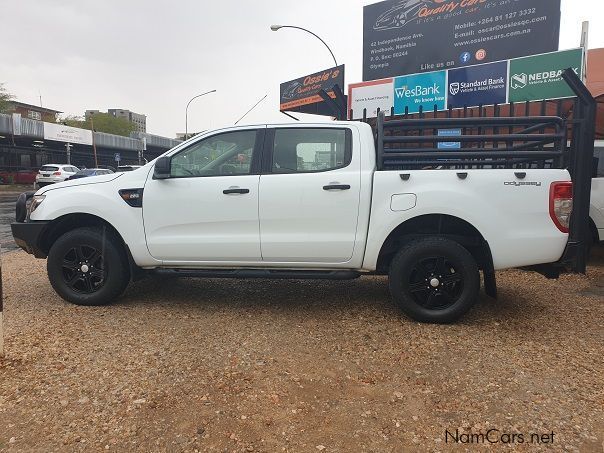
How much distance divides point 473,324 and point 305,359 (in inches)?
67.2

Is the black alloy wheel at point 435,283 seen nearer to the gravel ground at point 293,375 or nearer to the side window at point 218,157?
the gravel ground at point 293,375

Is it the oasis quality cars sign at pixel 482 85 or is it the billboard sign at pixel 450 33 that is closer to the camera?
the oasis quality cars sign at pixel 482 85

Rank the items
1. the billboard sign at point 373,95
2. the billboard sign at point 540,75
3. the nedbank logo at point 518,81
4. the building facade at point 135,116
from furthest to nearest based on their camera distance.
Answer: the building facade at point 135,116
the billboard sign at point 373,95
the nedbank logo at point 518,81
the billboard sign at point 540,75

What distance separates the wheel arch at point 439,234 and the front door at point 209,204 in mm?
1210

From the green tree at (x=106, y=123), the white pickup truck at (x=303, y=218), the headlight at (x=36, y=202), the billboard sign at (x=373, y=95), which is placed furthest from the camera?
the green tree at (x=106, y=123)

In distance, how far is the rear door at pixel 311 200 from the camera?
409 cm

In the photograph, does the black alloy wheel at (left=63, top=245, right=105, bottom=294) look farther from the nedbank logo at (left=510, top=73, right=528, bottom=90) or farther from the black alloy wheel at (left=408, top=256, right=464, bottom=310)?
the nedbank logo at (left=510, top=73, right=528, bottom=90)

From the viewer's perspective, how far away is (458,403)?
2.77 m

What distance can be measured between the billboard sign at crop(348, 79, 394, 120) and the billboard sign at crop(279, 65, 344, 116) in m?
9.22

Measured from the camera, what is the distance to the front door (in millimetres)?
4242

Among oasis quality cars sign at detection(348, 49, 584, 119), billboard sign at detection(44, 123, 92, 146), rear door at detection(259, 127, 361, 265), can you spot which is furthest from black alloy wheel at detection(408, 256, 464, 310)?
billboard sign at detection(44, 123, 92, 146)

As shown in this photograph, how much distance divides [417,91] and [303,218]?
410 inches

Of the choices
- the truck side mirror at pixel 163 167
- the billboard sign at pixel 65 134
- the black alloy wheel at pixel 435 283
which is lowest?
the black alloy wheel at pixel 435 283

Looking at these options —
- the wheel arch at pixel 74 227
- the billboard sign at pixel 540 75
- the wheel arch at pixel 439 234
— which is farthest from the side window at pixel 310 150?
the billboard sign at pixel 540 75
